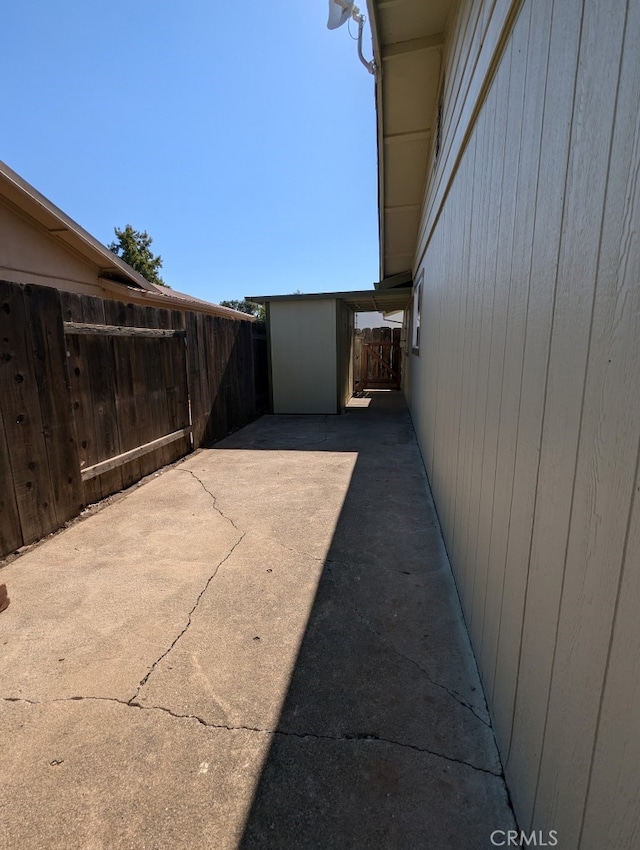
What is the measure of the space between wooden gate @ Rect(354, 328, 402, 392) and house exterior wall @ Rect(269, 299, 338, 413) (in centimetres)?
541

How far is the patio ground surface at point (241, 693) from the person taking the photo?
1190 millimetres

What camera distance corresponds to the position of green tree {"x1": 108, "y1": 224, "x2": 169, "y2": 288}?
17609mm

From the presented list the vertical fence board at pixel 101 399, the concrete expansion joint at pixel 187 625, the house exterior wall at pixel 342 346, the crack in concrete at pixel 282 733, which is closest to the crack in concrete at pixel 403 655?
the crack in concrete at pixel 282 733

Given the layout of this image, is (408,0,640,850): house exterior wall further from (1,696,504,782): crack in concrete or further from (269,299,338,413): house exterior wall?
(269,299,338,413): house exterior wall

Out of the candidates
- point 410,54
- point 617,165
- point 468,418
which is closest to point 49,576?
point 468,418

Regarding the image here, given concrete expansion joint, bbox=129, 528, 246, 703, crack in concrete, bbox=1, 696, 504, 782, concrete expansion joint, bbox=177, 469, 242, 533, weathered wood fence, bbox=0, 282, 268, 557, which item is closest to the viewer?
crack in concrete, bbox=1, 696, 504, 782

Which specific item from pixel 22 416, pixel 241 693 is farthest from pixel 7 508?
pixel 241 693

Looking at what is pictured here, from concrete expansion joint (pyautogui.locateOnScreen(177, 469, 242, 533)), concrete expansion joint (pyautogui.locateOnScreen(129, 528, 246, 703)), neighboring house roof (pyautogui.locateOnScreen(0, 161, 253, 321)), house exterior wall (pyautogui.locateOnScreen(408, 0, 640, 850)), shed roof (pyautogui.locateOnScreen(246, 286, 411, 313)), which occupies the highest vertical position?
neighboring house roof (pyautogui.locateOnScreen(0, 161, 253, 321))

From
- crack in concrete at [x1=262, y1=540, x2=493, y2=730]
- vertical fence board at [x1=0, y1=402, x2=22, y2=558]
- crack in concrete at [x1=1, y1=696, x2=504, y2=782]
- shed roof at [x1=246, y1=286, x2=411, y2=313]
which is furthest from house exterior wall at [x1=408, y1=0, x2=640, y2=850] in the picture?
shed roof at [x1=246, y1=286, x2=411, y2=313]

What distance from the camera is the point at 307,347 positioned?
812 centimetres

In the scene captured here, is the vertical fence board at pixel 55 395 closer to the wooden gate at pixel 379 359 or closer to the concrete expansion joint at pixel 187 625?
the concrete expansion joint at pixel 187 625

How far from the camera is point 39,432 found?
280cm

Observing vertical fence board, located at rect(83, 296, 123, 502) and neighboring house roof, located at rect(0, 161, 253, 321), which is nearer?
vertical fence board, located at rect(83, 296, 123, 502)

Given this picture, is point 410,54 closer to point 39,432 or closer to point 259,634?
point 39,432
